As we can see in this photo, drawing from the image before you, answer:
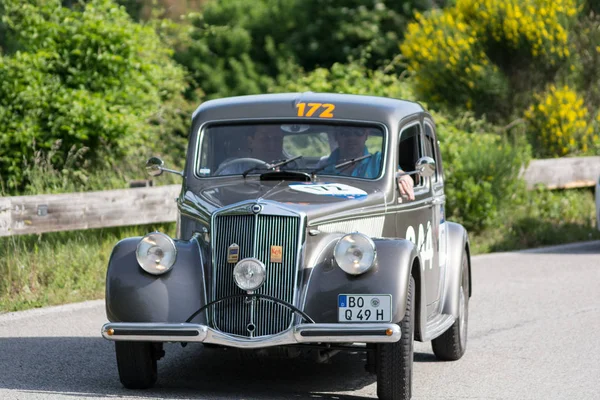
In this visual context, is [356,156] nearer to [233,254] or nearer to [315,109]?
[315,109]

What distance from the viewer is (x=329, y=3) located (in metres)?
29.8

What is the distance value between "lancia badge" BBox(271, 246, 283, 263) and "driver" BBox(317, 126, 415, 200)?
1.20m

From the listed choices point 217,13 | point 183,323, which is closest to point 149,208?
point 183,323

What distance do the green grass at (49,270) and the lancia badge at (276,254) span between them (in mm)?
4286

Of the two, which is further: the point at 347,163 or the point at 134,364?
the point at 347,163

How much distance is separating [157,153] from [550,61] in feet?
29.2

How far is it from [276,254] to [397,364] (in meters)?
0.90

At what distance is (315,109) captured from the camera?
7941 millimetres

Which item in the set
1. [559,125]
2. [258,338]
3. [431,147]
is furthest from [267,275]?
[559,125]

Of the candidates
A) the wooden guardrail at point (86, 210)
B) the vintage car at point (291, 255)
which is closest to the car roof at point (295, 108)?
the vintage car at point (291, 255)

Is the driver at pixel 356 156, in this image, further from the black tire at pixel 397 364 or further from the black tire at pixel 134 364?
the black tire at pixel 134 364

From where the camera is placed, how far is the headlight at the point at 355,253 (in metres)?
6.50

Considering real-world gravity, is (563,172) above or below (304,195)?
below

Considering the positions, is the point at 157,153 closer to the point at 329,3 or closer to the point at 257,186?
the point at 257,186
